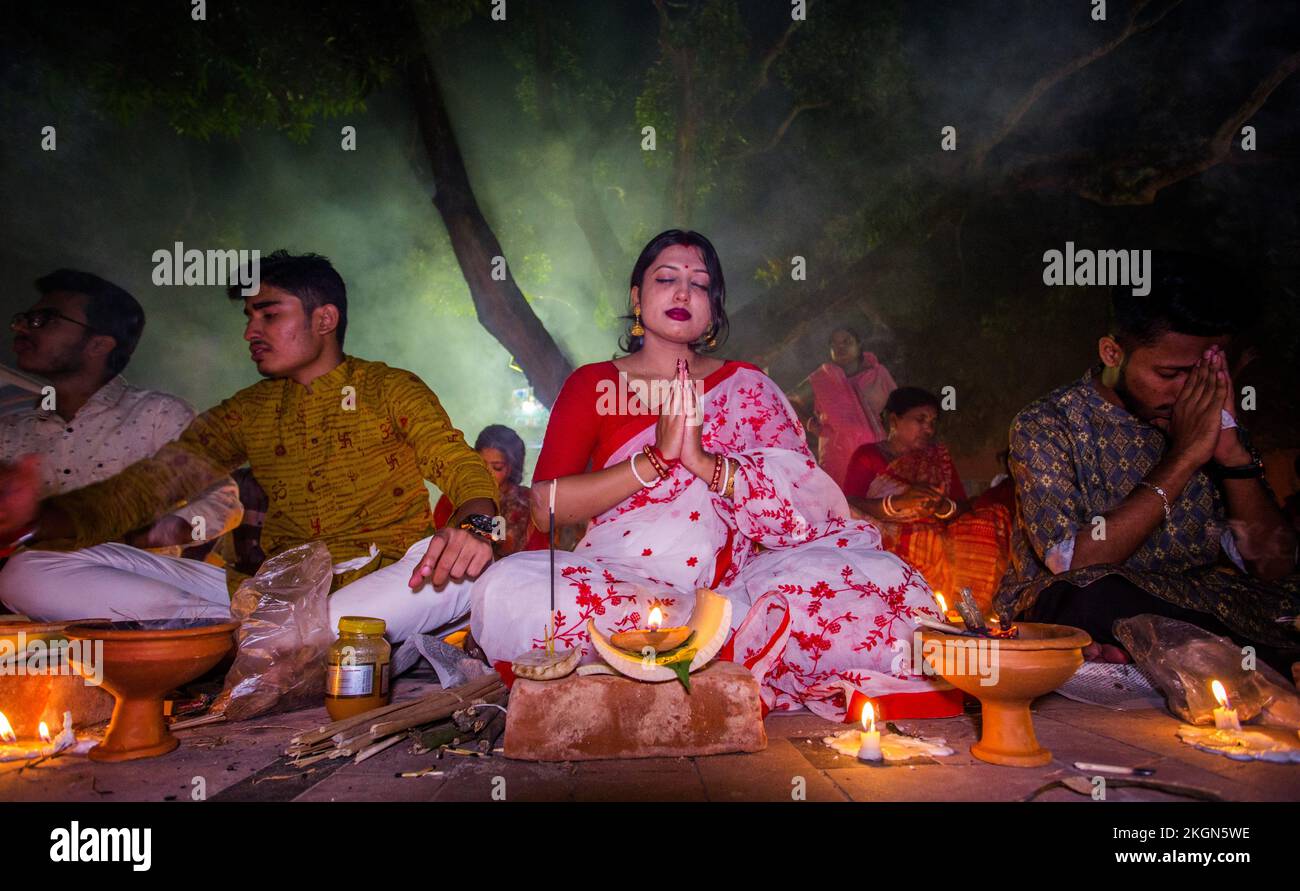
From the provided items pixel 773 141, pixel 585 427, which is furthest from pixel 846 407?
pixel 585 427

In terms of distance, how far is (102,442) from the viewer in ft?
15.1

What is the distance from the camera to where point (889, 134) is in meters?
9.57

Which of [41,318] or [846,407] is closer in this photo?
[41,318]

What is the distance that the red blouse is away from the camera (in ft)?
11.8

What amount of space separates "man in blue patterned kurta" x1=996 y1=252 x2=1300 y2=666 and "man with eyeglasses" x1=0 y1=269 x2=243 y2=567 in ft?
14.1

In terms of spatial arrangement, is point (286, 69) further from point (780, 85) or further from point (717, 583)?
point (717, 583)

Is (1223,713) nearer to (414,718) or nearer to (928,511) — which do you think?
(414,718)

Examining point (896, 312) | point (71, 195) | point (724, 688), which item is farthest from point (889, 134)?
point (71, 195)

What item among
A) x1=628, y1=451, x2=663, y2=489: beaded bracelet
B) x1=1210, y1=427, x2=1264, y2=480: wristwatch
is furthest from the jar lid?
x1=1210, y1=427, x2=1264, y2=480: wristwatch

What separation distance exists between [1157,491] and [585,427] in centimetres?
249

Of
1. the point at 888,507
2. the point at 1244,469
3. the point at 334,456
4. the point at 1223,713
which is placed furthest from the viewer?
the point at 888,507

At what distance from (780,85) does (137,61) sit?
267 inches

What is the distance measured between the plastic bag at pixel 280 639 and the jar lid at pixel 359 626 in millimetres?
263

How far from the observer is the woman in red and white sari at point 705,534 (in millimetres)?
3098
